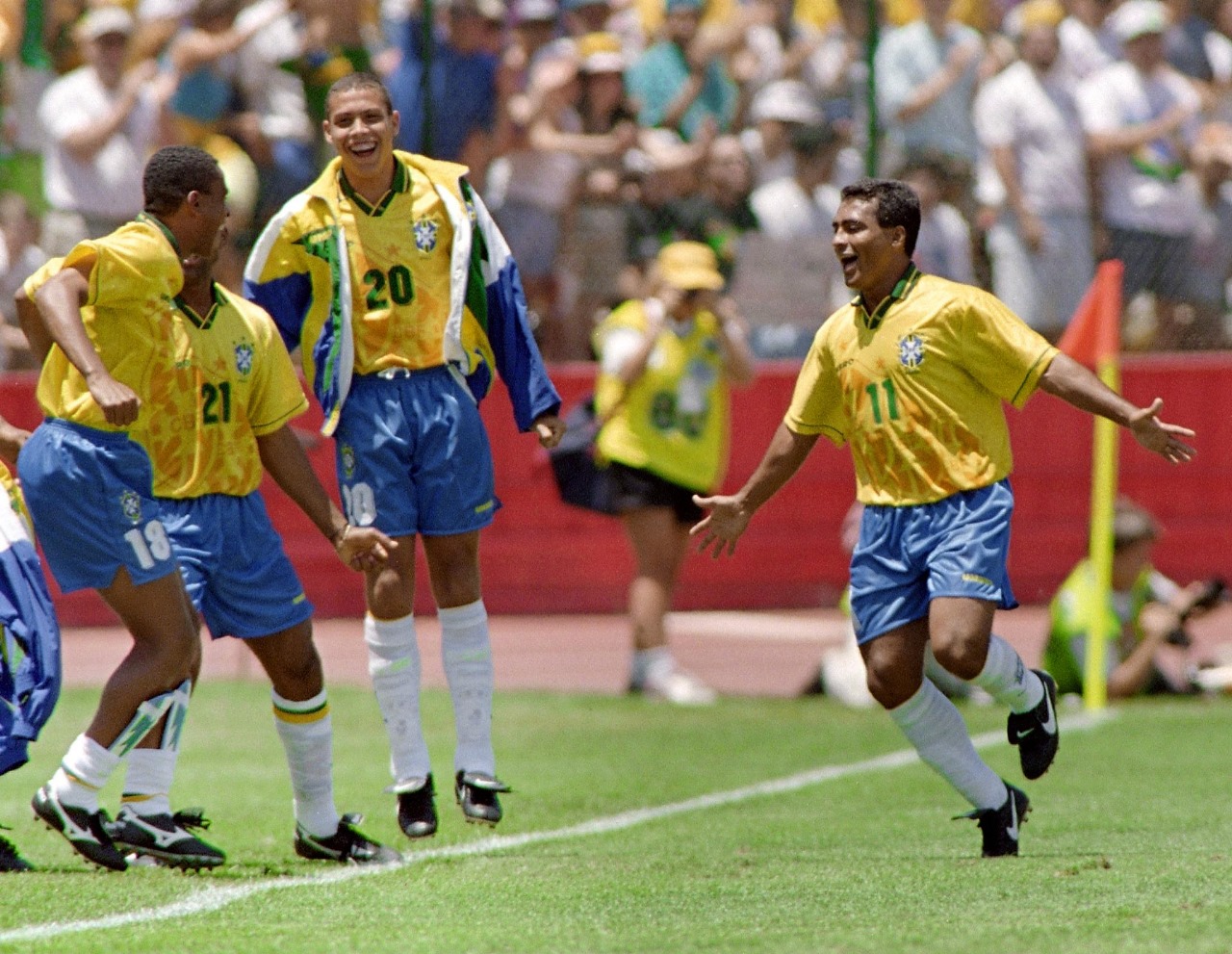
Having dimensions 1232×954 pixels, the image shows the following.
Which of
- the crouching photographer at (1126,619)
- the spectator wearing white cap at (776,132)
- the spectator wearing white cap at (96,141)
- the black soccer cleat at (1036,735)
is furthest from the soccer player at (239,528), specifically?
the spectator wearing white cap at (776,132)

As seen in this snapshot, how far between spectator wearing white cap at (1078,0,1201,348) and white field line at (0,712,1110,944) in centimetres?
460

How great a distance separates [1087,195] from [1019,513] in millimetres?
2311

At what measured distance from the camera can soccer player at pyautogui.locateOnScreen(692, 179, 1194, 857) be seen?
20.5ft

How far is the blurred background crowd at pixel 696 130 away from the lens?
41.2 feet

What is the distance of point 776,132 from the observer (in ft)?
44.1

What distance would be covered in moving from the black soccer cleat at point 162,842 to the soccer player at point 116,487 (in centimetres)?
20

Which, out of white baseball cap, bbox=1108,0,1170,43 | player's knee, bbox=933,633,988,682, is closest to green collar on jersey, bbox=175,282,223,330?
player's knee, bbox=933,633,988,682

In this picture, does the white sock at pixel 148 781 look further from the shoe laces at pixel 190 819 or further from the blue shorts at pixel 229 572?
the blue shorts at pixel 229 572

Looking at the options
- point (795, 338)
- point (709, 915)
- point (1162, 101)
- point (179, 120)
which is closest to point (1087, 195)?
point (1162, 101)

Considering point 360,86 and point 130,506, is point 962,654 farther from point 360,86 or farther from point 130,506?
point 360,86

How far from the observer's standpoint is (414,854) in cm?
658

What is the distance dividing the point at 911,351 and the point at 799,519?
8.11m

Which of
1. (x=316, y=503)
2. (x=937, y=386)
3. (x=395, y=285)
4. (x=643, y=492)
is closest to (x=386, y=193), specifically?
(x=395, y=285)

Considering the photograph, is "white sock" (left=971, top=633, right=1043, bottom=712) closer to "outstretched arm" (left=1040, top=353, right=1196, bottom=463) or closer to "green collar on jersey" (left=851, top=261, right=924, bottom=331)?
"outstretched arm" (left=1040, top=353, right=1196, bottom=463)
